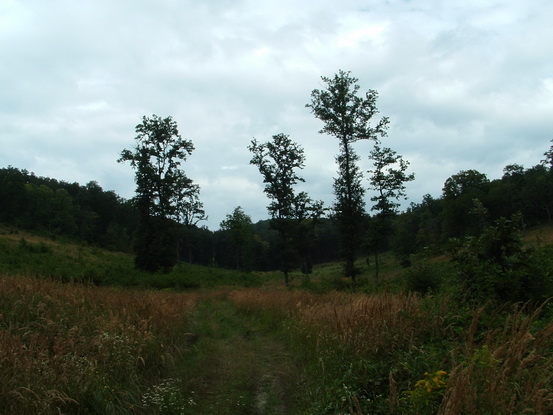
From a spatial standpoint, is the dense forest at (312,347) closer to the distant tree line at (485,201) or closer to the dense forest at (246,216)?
the dense forest at (246,216)

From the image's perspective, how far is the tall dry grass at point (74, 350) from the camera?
350cm

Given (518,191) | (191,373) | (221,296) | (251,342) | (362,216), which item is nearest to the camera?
(191,373)

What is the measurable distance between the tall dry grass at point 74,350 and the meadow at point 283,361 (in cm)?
2

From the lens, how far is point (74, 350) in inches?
177

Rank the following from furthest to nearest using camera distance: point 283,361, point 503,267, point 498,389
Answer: point 283,361
point 503,267
point 498,389

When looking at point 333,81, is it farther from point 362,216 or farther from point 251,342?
point 251,342

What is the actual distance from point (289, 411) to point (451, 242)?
459 centimetres

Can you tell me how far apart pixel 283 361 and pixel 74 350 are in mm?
3945

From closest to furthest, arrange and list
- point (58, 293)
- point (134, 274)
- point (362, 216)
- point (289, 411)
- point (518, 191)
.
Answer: point (289, 411) < point (58, 293) < point (362, 216) < point (134, 274) < point (518, 191)

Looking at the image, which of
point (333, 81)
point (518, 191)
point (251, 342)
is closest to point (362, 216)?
point (333, 81)

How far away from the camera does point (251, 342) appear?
8844 millimetres

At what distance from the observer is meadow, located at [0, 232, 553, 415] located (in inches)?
125

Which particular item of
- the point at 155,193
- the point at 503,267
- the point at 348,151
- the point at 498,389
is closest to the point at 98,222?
the point at 155,193

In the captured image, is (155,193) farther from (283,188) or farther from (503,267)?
(503,267)
